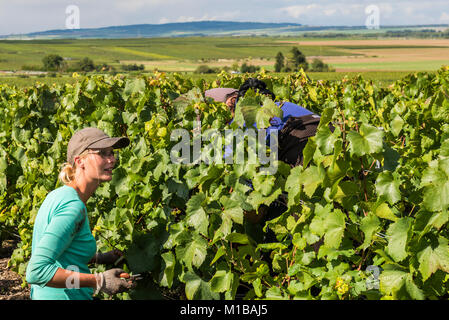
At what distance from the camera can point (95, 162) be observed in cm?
239

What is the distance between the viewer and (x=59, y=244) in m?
2.03

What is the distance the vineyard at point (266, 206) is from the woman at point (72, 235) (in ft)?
1.57

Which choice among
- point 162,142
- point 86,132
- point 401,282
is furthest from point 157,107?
point 401,282

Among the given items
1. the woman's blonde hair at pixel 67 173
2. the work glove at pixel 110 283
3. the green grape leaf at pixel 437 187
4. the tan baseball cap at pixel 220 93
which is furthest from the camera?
the tan baseball cap at pixel 220 93

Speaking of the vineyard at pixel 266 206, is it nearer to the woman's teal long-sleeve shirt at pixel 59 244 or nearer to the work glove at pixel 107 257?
the work glove at pixel 107 257

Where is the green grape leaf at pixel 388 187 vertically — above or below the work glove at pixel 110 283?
above

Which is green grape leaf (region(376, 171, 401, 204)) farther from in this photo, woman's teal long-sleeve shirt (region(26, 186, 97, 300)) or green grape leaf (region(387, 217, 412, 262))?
woman's teal long-sleeve shirt (region(26, 186, 97, 300))

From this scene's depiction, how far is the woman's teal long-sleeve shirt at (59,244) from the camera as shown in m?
2.00

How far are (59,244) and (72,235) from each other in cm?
8

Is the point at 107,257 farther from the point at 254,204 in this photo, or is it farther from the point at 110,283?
the point at 254,204

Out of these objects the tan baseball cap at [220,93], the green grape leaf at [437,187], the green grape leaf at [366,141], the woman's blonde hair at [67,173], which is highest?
the tan baseball cap at [220,93]

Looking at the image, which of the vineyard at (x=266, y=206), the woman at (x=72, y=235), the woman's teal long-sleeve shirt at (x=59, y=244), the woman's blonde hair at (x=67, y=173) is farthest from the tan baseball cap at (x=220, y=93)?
the woman's teal long-sleeve shirt at (x=59, y=244)

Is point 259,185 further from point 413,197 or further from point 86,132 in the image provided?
point 86,132

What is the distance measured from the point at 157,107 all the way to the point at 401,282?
2.46 m
